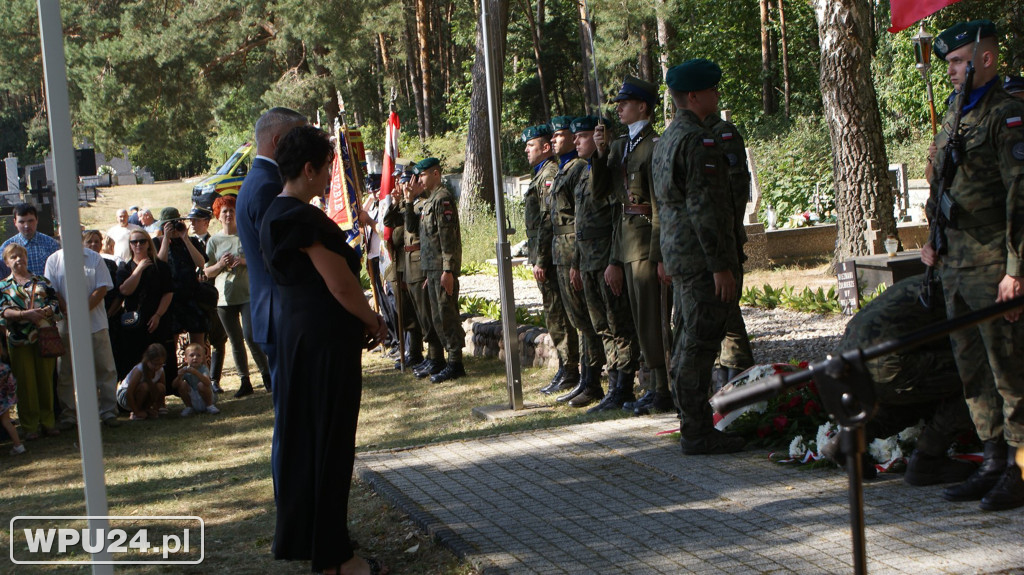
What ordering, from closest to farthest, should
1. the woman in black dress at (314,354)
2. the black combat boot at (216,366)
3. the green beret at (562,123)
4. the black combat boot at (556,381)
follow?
1. the woman in black dress at (314,354)
2. the green beret at (562,123)
3. the black combat boot at (556,381)
4. the black combat boot at (216,366)

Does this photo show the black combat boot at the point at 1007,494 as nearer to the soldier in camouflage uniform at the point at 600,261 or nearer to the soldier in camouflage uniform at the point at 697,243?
the soldier in camouflage uniform at the point at 697,243

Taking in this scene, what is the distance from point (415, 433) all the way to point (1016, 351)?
4989 mm

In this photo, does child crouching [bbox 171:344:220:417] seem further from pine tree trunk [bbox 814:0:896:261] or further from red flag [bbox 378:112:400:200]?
pine tree trunk [bbox 814:0:896:261]

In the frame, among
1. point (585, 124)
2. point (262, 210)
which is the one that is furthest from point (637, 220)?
point (262, 210)

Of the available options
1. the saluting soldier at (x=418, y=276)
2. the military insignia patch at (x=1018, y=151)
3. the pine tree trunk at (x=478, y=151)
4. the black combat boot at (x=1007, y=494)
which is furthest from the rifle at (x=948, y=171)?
the pine tree trunk at (x=478, y=151)

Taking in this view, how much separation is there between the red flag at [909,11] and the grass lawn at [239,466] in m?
3.21

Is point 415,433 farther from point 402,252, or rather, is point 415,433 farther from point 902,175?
point 902,175

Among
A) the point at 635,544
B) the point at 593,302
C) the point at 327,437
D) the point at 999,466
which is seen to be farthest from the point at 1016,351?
the point at 593,302

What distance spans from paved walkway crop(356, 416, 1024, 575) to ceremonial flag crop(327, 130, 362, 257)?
5804 mm

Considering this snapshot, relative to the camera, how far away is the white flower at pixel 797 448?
211 inches

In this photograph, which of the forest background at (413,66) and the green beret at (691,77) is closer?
the green beret at (691,77)

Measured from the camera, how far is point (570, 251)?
8344mm

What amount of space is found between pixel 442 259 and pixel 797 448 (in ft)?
17.6

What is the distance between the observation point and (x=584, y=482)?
17.8 ft
